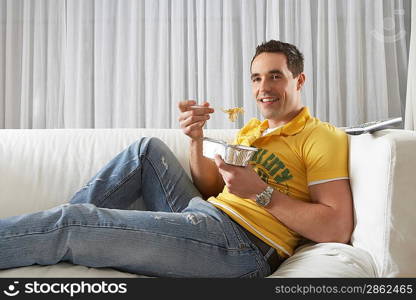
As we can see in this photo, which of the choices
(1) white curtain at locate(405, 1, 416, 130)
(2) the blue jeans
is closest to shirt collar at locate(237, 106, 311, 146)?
(2) the blue jeans

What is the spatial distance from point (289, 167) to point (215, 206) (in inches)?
10.5

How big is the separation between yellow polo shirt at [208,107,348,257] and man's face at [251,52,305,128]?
0.06 metres

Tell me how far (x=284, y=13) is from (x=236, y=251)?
2.08 meters

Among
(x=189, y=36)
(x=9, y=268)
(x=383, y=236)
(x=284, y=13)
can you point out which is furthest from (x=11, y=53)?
(x=383, y=236)

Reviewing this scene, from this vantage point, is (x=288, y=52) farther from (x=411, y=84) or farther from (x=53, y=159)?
(x=411, y=84)

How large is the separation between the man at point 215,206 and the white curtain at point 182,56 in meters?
1.23

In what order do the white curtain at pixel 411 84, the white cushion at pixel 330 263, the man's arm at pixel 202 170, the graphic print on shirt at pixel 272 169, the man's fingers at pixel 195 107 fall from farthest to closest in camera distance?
the white curtain at pixel 411 84 → the man's arm at pixel 202 170 → the man's fingers at pixel 195 107 → the graphic print on shirt at pixel 272 169 → the white cushion at pixel 330 263

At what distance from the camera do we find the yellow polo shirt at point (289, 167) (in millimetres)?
1337

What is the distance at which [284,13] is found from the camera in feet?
9.52

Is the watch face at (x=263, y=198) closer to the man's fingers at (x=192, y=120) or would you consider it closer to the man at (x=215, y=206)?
the man at (x=215, y=206)

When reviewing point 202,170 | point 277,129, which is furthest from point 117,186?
point 277,129

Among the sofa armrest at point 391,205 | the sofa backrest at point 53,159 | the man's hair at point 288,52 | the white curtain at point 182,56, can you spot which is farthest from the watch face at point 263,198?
the white curtain at point 182,56

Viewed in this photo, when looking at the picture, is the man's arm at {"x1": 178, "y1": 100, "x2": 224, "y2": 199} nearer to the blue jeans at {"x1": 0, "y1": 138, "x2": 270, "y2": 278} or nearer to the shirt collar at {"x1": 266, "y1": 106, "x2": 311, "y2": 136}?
the shirt collar at {"x1": 266, "y1": 106, "x2": 311, "y2": 136}

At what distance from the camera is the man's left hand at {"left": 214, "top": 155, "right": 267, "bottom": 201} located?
1292mm
